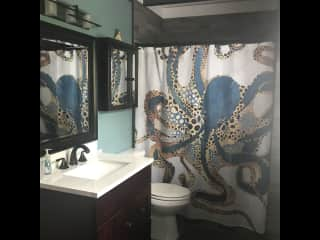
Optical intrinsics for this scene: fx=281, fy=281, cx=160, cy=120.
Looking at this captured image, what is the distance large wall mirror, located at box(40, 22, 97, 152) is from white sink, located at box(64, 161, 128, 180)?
7.3 inches

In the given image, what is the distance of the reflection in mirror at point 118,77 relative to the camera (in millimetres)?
2365

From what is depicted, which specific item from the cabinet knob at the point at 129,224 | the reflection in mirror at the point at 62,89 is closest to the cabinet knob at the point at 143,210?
the cabinet knob at the point at 129,224

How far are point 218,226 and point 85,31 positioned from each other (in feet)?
7.00

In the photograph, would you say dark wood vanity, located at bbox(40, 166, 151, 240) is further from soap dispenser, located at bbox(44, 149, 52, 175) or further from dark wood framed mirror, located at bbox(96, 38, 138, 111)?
dark wood framed mirror, located at bbox(96, 38, 138, 111)

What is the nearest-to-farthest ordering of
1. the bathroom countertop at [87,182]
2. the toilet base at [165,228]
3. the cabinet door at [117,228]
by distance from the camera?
1. the bathroom countertop at [87,182]
2. the cabinet door at [117,228]
3. the toilet base at [165,228]

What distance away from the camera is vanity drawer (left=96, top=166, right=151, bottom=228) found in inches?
60.4

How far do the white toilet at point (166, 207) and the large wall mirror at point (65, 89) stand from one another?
751 millimetres

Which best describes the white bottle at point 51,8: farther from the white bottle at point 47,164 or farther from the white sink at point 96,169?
the white sink at point 96,169

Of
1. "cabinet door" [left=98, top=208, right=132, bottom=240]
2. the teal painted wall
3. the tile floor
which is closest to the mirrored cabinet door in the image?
the teal painted wall

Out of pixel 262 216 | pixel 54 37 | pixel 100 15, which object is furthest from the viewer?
pixel 262 216
